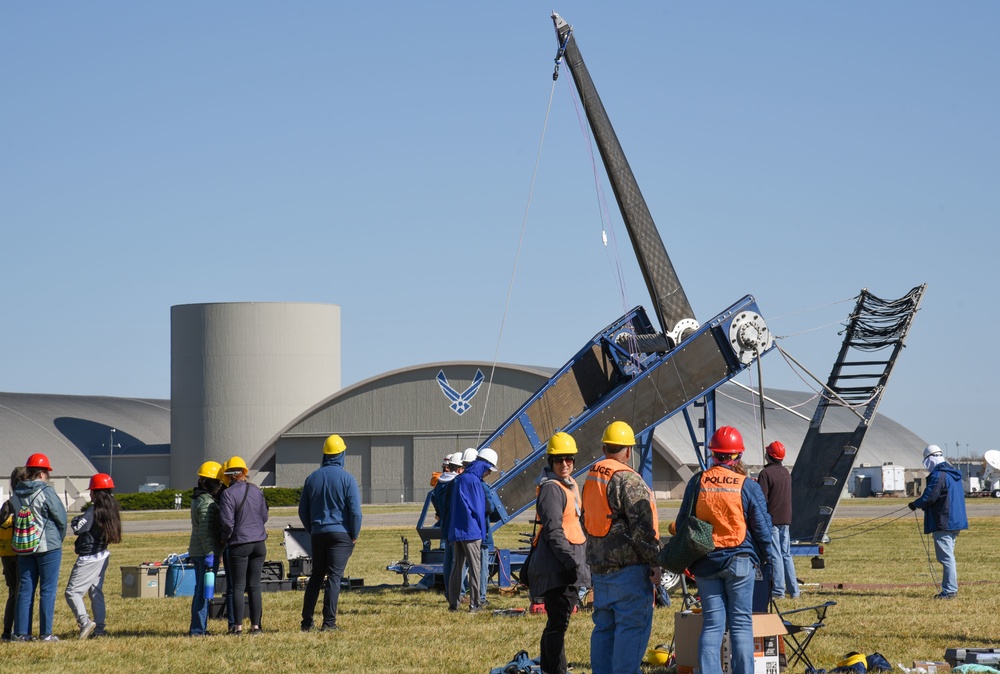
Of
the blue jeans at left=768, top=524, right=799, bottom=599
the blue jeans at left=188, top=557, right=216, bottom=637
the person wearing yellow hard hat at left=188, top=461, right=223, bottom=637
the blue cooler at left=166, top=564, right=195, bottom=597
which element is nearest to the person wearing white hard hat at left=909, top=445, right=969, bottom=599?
the blue jeans at left=768, top=524, right=799, bottom=599

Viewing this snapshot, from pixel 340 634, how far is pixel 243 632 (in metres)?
0.98

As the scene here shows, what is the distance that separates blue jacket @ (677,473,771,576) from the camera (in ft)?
27.1

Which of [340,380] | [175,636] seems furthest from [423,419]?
[175,636]

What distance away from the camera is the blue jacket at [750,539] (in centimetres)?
827

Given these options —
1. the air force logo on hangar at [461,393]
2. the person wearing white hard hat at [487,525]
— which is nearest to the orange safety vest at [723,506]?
the person wearing white hard hat at [487,525]

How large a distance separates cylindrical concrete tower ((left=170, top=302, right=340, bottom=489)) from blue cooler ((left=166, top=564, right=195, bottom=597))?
5377 centimetres

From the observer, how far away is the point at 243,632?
12508 mm

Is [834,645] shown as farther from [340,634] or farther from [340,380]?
[340,380]

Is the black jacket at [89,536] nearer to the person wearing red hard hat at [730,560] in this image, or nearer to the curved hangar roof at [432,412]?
the person wearing red hard hat at [730,560]

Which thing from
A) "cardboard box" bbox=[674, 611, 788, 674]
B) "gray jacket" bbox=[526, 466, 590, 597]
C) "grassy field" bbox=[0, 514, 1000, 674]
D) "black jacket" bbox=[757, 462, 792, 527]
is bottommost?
"grassy field" bbox=[0, 514, 1000, 674]

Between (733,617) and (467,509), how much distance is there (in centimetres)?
619

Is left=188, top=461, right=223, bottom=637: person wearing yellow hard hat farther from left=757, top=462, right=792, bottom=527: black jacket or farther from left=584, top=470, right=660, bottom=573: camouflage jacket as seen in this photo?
left=757, top=462, right=792, bottom=527: black jacket

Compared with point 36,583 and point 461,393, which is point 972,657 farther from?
point 461,393

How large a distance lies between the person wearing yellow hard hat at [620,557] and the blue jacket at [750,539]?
0.28 metres
